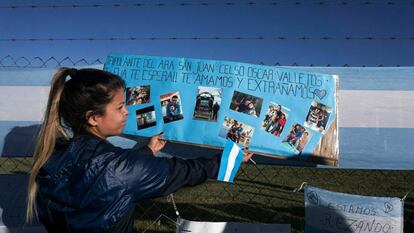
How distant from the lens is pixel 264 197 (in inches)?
265

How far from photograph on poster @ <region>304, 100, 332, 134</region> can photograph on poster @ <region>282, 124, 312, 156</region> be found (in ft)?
0.18

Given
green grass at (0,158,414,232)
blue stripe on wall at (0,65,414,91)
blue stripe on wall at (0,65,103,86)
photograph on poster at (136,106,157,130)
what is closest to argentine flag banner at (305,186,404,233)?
blue stripe on wall at (0,65,414,91)

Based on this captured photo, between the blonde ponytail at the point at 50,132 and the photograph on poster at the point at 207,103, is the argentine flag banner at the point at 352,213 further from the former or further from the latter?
the blonde ponytail at the point at 50,132

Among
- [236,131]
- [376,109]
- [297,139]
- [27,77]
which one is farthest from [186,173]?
[27,77]

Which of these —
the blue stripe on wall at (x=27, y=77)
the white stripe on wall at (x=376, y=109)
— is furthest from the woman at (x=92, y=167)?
the blue stripe on wall at (x=27, y=77)

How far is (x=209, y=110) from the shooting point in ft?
10.7

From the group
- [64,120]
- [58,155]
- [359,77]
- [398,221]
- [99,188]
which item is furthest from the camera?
[359,77]

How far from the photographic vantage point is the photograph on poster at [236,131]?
3201mm

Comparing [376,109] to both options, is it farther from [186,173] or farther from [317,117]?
[186,173]

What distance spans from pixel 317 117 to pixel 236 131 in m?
0.55

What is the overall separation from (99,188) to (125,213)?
6.2 inches

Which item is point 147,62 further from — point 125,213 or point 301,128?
point 125,213

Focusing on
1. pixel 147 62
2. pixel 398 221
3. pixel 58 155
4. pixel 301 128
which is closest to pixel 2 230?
pixel 147 62

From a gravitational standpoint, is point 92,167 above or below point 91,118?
below
